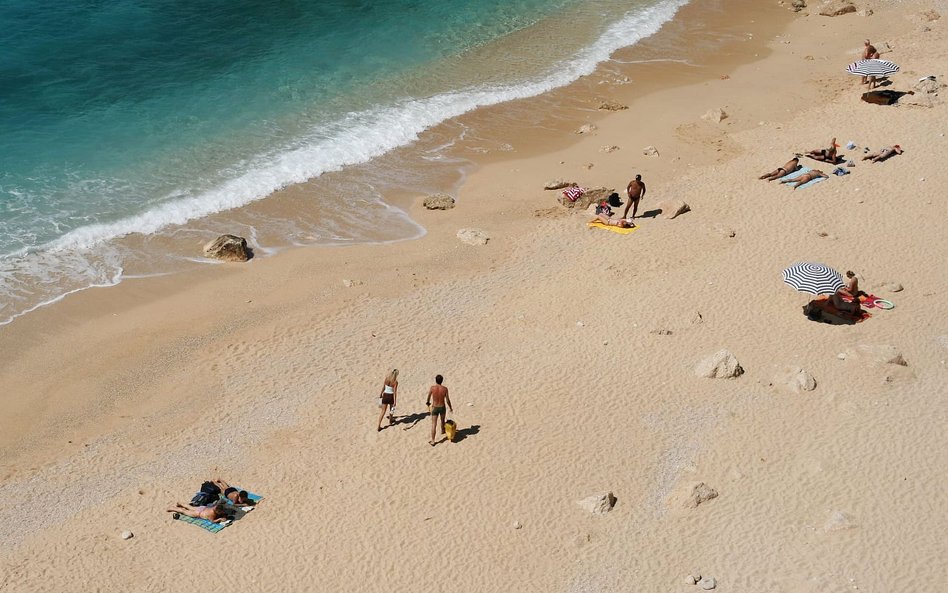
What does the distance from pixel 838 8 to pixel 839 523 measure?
3044cm

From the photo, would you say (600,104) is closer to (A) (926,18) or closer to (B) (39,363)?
(A) (926,18)

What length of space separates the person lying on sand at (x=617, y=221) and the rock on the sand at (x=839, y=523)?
34.2 feet

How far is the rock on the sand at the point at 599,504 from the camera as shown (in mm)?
14062

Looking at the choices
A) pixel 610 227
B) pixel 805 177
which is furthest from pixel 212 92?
pixel 805 177

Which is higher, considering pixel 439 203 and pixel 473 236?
pixel 439 203

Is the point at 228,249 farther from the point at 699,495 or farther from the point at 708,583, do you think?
the point at 708,583

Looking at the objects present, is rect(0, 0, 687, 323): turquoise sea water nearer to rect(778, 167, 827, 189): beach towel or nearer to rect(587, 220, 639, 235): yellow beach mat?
rect(587, 220, 639, 235): yellow beach mat

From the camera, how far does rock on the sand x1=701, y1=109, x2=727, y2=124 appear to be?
2819 cm

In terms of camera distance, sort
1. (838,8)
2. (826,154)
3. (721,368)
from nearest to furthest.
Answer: (721,368) < (826,154) < (838,8)

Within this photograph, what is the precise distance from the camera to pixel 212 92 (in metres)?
29.6

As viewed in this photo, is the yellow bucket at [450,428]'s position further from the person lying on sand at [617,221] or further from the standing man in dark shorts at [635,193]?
the standing man in dark shorts at [635,193]

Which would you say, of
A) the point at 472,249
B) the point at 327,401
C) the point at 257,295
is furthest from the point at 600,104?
the point at 327,401

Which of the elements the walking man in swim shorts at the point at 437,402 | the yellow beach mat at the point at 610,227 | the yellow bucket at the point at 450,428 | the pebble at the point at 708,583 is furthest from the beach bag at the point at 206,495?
the yellow beach mat at the point at 610,227

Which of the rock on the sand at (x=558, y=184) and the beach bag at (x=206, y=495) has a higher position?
the rock on the sand at (x=558, y=184)
